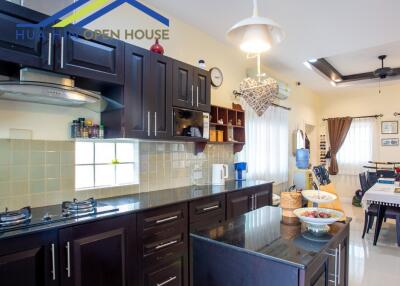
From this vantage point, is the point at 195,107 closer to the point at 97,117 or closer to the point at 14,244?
the point at 97,117

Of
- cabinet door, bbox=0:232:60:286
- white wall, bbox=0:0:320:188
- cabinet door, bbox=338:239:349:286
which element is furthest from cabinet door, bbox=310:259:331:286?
white wall, bbox=0:0:320:188

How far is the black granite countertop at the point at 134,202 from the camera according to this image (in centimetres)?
149

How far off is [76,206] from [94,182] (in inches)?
24.4

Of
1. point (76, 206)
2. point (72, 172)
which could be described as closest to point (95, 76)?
point (72, 172)

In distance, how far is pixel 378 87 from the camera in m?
6.32

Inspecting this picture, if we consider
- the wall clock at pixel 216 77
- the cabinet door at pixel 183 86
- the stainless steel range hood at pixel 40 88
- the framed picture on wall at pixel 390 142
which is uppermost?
the wall clock at pixel 216 77

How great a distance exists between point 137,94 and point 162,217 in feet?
3.49

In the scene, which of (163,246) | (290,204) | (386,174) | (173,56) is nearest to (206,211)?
(163,246)

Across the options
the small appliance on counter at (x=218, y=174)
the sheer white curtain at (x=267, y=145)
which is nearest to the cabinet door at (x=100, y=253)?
the small appliance on counter at (x=218, y=174)

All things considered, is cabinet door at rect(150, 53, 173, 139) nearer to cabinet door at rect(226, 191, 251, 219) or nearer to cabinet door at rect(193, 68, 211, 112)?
cabinet door at rect(193, 68, 211, 112)

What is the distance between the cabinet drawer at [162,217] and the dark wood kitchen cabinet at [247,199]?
743 mm

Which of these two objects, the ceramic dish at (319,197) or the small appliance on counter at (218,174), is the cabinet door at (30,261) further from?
the small appliance on counter at (218,174)

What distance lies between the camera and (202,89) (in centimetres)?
298

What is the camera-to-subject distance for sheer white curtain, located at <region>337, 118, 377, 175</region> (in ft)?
20.8
